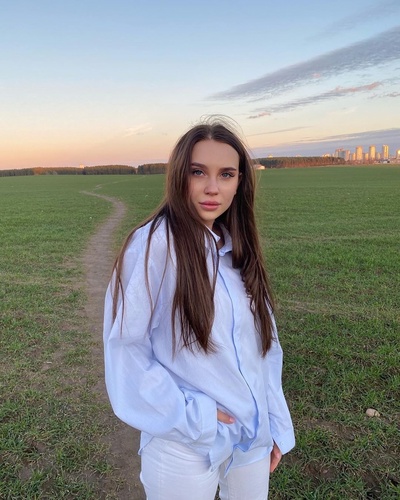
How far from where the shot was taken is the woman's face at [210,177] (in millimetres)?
1556

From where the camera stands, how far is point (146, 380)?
140 centimetres

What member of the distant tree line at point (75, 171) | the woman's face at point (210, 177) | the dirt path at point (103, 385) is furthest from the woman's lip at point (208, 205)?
the distant tree line at point (75, 171)

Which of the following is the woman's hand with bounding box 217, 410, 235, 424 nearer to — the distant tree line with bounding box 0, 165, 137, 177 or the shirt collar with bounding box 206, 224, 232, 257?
the shirt collar with bounding box 206, 224, 232, 257

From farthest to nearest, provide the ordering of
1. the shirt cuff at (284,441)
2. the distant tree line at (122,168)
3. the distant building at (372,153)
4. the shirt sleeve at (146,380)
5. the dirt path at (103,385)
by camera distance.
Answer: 1. the distant building at (372,153)
2. the distant tree line at (122,168)
3. the dirt path at (103,385)
4. the shirt cuff at (284,441)
5. the shirt sleeve at (146,380)

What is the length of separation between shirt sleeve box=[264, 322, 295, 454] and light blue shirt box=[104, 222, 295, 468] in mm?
183

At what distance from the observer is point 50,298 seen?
6648mm

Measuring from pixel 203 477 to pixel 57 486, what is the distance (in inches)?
69.1

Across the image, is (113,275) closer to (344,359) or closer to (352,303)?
(344,359)

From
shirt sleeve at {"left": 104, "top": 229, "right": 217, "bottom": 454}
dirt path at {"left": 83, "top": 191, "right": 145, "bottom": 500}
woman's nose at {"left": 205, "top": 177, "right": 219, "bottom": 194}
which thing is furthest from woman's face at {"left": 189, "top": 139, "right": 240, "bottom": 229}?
dirt path at {"left": 83, "top": 191, "right": 145, "bottom": 500}

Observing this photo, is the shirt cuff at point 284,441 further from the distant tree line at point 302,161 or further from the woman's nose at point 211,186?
the distant tree line at point 302,161

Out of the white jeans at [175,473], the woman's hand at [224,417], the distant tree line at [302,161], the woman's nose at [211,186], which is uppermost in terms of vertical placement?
the woman's nose at [211,186]

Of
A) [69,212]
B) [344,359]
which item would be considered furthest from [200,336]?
[69,212]

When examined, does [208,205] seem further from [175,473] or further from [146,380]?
[175,473]

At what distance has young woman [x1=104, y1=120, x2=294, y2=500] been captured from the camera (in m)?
1.40
